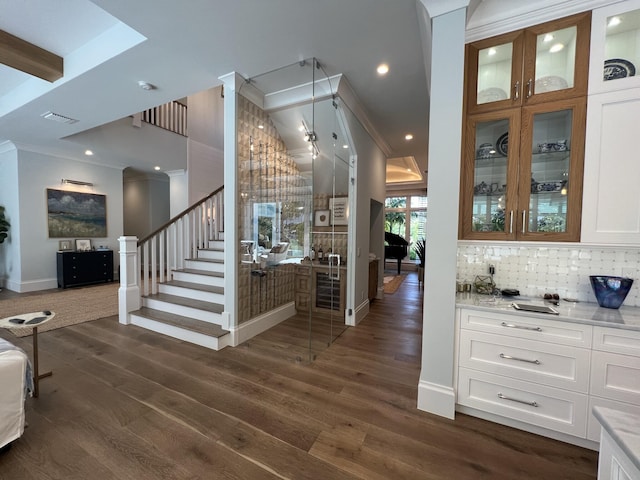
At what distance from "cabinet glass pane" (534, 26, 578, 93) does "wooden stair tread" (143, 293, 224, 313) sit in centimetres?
391

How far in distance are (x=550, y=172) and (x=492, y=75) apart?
0.88 meters

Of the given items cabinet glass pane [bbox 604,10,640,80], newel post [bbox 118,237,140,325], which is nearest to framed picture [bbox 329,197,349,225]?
cabinet glass pane [bbox 604,10,640,80]

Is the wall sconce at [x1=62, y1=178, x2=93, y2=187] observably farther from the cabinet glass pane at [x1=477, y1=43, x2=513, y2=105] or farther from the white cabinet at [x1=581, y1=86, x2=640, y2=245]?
the white cabinet at [x1=581, y1=86, x2=640, y2=245]

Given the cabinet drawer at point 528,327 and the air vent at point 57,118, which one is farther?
the air vent at point 57,118

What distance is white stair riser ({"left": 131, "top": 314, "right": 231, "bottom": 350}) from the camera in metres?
2.94

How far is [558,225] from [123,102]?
502cm

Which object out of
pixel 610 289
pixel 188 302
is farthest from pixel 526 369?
pixel 188 302

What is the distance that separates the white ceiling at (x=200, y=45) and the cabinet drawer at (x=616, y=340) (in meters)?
2.16

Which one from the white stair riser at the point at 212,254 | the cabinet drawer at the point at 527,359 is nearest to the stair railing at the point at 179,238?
the white stair riser at the point at 212,254

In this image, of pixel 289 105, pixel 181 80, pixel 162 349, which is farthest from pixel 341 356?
pixel 181 80

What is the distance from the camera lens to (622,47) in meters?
1.69

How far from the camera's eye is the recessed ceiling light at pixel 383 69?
2.62 metres

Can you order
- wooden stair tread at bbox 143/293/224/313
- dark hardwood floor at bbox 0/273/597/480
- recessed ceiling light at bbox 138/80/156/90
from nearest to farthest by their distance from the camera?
dark hardwood floor at bbox 0/273/597/480 → recessed ceiling light at bbox 138/80/156/90 → wooden stair tread at bbox 143/293/224/313

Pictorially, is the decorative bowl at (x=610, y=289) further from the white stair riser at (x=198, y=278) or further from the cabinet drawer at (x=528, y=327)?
the white stair riser at (x=198, y=278)
